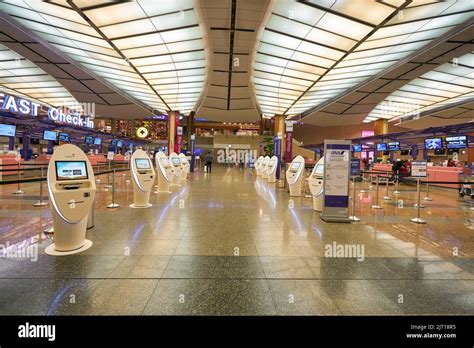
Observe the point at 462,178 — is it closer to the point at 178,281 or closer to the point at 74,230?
the point at 178,281

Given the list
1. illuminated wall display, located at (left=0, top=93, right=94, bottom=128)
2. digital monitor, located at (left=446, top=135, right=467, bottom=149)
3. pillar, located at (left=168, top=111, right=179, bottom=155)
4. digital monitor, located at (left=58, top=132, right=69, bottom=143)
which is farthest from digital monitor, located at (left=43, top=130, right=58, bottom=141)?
digital monitor, located at (left=446, top=135, right=467, bottom=149)

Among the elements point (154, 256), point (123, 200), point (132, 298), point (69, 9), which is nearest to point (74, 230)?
point (154, 256)

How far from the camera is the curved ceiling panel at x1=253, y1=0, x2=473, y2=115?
26.6ft

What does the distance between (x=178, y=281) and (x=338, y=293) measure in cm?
160

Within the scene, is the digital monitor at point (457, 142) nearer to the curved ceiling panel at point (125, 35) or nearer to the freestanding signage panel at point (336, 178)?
the freestanding signage panel at point (336, 178)

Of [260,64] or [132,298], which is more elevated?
[260,64]

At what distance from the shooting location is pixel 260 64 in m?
14.2

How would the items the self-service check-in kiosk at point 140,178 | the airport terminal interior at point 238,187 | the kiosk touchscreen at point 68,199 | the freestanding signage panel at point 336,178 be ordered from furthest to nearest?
the self-service check-in kiosk at point 140,178
the freestanding signage panel at point 336,178
the kiosk touchscreen at point 68,199
the airport terminal interior at point 238,187

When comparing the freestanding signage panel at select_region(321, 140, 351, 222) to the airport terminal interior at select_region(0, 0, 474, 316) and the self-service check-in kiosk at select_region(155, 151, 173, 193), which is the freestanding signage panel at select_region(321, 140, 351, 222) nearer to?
the airport terminal interior at select_region(0, 0, 474, 316)

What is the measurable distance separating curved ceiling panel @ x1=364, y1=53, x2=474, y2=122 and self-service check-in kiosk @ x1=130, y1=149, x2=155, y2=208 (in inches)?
551

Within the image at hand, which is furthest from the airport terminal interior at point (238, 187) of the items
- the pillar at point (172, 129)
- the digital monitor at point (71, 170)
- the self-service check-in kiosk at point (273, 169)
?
the pillar at point (172, 129)

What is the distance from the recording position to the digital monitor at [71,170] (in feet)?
11.7

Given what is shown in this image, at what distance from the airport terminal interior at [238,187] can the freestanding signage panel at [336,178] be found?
3 cm
